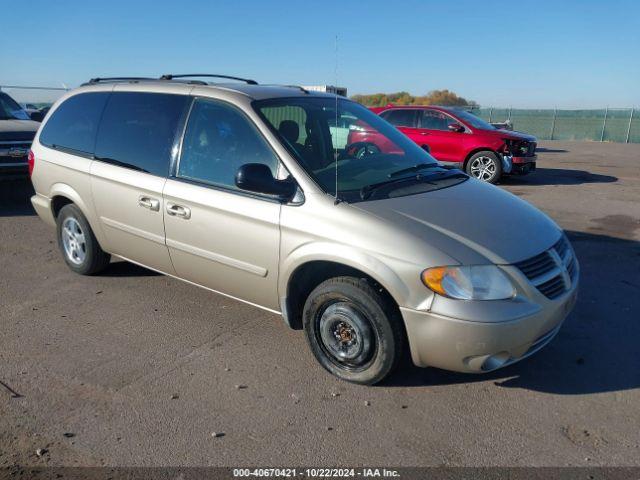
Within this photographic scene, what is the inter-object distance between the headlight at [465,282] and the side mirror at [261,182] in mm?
1075

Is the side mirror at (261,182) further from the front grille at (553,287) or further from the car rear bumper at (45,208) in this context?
the car rear bumper at (45,208)

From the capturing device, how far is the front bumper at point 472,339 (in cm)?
303

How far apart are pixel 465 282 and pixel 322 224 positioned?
3.05 ft

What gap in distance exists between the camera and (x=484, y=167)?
11977 millimetres

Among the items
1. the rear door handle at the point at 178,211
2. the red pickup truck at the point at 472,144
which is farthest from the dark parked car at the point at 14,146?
the red pickup truck at the point at 472,144

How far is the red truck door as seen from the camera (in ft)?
40.0

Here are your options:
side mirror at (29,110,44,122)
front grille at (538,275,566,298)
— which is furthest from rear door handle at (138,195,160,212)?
side mirror at (29,110,44,122)

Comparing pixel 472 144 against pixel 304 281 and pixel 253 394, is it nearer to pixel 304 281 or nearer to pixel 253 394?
pixel 304 281

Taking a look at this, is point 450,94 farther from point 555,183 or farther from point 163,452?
point 163,452

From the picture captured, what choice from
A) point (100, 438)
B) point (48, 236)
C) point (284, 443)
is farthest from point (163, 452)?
point (48, 236)

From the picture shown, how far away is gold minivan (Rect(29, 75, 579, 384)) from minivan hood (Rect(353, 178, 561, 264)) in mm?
12

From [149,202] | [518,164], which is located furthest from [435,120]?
[149,202]

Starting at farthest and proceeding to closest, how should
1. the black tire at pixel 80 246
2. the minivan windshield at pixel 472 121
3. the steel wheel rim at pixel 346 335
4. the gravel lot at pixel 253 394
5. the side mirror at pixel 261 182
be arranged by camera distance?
the minivan windshield at pixel 472 121 → the black tire at pixel 80 246 → the side mirror at pixel 261 182 → the steel wheel rim at pixel 346 335 → the gravel lot at pixel 253 394

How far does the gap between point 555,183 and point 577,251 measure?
635 centimetres
